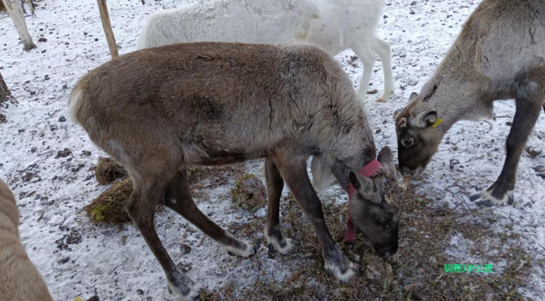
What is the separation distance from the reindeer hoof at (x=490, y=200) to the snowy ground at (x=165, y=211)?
0.24 feet

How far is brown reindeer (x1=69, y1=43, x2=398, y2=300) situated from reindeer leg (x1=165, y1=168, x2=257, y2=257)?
38 cm

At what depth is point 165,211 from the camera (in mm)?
3889

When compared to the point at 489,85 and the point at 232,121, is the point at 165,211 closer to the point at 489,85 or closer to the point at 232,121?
the point at 232,121

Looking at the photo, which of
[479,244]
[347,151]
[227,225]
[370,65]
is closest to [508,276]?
[479,244]

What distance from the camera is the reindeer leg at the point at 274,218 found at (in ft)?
10.9

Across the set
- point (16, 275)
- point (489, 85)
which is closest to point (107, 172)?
point (16, 275)

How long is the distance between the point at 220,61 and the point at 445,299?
234 cm

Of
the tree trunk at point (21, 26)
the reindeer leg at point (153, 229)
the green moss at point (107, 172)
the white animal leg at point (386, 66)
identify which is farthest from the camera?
the tree trunk at point (21, 26)

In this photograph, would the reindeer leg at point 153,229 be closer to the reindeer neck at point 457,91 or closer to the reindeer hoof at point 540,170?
the reindeer neck at point 457,91

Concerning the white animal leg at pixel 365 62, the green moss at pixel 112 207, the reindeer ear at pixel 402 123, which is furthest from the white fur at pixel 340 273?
the white animal leg at pixel 365 62

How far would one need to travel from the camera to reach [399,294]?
9.25 ft

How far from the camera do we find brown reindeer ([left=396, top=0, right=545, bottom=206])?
136 inches

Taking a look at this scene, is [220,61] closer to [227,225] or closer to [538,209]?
[227,225]

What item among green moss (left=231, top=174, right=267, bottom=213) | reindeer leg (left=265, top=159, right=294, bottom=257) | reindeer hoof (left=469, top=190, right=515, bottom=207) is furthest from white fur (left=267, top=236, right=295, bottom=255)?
reindeer hoof (left=469, top=190, right=515, bottom=207)
